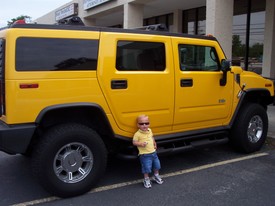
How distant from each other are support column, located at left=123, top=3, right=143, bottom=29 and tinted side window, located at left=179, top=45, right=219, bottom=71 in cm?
859

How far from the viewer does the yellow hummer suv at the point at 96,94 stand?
3.92 m

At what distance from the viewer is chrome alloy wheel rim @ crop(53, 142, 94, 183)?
13.9 feet

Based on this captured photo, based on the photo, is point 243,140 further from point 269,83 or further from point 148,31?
point 148,31

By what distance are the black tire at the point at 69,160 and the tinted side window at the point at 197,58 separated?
5.63 ft

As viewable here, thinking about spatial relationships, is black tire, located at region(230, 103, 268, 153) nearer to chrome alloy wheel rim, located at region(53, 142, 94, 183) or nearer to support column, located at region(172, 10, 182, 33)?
chrome alloy wheel rim, located at region(53, 142, 94, 183)

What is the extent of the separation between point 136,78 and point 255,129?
2.76 meters

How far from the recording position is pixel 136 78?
15.2 feet

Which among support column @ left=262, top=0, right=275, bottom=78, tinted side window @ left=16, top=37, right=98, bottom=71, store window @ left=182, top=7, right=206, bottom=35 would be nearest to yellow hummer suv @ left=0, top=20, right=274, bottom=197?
tinted side window @ left=16, top=37, right=98, bottom=71

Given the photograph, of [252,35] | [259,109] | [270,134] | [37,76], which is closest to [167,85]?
[37,76]

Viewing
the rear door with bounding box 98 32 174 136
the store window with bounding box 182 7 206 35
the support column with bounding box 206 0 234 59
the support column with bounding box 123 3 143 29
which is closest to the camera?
the rear door with bounding box 98 32 174 136

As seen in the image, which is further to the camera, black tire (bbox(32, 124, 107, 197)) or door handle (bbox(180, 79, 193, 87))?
door handle (bbox(180, 79, 193, 87))

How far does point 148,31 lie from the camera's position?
16.0 ft

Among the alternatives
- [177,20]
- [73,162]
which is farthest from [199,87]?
[177,20]

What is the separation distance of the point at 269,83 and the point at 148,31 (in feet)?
8.87
